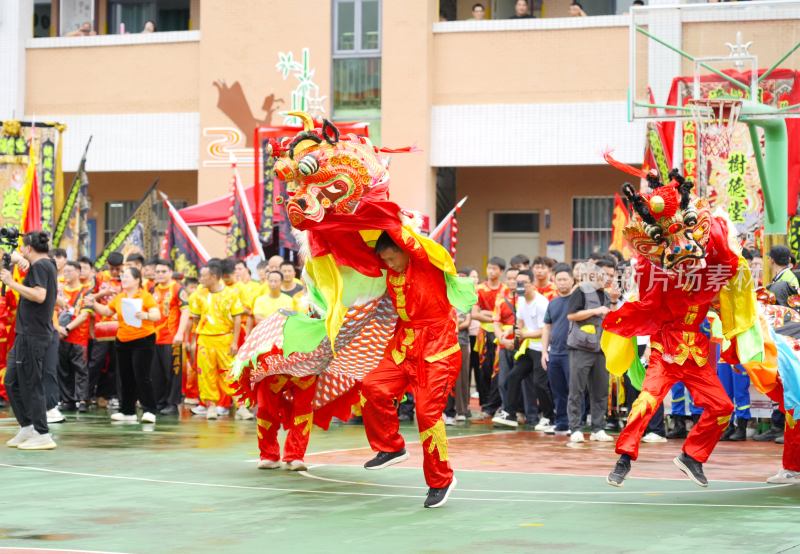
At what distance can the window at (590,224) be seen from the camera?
22.6 metres

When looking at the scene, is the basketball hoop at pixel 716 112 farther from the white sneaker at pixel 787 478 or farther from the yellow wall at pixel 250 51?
the yellow wall at pixel 250 51

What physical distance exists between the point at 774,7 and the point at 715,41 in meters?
1.25

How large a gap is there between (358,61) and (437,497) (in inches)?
606

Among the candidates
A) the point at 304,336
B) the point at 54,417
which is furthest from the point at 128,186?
the point at 304,336

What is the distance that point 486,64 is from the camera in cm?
2186

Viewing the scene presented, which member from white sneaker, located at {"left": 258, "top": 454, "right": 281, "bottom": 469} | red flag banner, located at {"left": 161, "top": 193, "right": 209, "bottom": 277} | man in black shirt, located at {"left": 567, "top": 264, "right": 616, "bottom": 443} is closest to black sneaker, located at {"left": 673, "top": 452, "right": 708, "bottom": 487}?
white sneaker, located at {"left": 258, "top": 454, "right": 281, "bottom": 469}

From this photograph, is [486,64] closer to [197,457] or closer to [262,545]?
[197,457]

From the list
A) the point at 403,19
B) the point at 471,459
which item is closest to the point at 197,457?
the point at 471,459

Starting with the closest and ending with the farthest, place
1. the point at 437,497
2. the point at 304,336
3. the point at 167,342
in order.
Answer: the point at 437,497, the point at 304,336, the point at 167,342

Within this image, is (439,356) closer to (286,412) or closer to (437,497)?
(437,497)

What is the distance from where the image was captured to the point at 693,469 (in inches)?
327

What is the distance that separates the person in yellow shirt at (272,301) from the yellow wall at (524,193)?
32.1 ft

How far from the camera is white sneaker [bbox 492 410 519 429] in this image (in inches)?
536

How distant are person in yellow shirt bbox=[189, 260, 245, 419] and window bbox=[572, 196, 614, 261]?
10022mm
